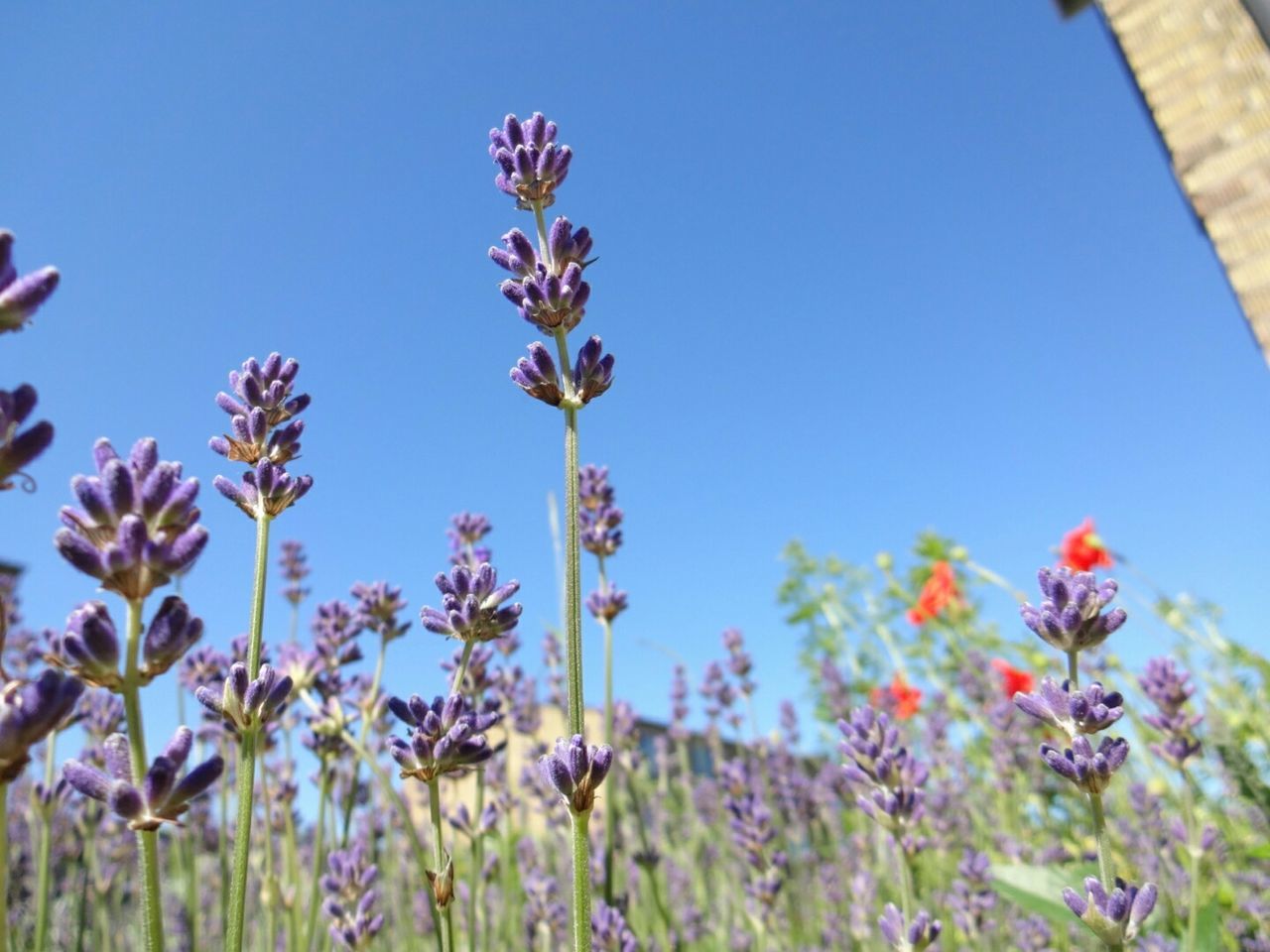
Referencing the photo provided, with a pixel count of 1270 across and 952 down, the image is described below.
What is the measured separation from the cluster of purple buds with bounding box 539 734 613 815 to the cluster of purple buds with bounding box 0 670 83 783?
52 cm

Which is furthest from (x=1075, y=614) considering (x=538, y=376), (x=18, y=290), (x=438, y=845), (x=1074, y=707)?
(x=18, y=290)

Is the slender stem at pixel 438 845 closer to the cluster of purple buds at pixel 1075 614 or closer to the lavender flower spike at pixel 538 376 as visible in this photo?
the lavender flower spike at pixel 538 376

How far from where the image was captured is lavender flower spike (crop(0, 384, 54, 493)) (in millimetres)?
692

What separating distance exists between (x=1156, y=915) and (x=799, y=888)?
198cm

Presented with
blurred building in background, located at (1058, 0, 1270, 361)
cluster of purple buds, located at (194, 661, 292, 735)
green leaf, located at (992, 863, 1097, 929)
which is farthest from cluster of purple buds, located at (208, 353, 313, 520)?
blurred building in background, located at (1058, 0, 1270, 361)

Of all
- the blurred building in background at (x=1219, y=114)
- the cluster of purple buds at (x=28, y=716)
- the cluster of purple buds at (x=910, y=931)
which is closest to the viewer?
the cluster of purple buds at (x=28, y=716)

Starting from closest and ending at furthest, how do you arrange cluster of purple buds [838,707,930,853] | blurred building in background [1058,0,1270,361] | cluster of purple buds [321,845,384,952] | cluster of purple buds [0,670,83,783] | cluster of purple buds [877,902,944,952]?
cluster of purple buds [0,670,83,783], cluster of purple buds [877,902,944,952], cluster of purple buds [321,845,384,952], cluster of purple buds [838,707,930,853], blurred building in background [1058,0,1270,361]

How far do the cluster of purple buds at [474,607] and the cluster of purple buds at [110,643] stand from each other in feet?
1.60

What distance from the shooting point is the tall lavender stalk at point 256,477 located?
1.00 m

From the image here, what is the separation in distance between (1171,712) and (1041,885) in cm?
55

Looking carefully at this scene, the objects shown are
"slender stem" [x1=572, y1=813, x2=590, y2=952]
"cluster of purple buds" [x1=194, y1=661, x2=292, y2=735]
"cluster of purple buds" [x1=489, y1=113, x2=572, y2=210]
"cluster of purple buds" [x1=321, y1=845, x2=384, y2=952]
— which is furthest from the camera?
"cluster of purple buds" [x1=321, y1=845, x2=384, y2=952]

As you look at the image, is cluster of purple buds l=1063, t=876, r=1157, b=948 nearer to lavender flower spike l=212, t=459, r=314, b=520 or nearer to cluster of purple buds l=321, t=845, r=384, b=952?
lavender flower spike l=212, t=459, r=314, b=520

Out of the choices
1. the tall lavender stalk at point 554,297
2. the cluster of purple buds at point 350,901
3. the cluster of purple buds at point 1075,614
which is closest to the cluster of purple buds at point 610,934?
the cluster of purple buds at point 350,901

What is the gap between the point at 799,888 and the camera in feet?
14.2
